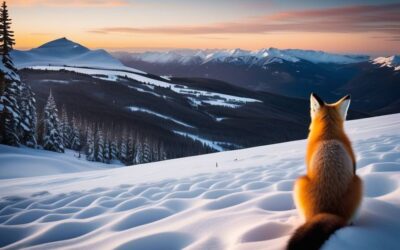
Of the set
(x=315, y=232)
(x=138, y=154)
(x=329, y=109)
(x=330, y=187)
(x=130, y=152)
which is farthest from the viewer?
(x=130, y=152)

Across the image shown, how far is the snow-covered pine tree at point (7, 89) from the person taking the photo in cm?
3556

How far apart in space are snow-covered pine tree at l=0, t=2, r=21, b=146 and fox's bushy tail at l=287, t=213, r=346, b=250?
127 feet

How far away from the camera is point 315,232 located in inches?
98.0

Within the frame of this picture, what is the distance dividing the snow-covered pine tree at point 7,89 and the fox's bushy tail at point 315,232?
3879cm

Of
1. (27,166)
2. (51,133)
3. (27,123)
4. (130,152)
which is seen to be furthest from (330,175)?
(130,152)

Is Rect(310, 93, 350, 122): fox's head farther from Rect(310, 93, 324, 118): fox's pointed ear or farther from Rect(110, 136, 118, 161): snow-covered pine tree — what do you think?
Rect(110, 136, 118, 161): snow-covered pine tree

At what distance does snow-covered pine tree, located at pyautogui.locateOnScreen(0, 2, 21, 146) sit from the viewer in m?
35.6

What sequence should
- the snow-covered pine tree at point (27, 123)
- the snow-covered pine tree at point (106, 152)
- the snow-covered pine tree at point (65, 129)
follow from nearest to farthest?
the snow-covered pine tree at point (27, 123) → the snow-covered pine tree at point (65, 129) → the snow-covered pine tree at point (106, 152)

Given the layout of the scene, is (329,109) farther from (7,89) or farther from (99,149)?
(99,149)

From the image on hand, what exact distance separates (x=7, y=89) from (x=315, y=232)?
41356mm

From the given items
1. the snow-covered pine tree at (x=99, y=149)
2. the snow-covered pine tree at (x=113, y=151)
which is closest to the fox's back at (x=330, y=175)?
the snow-covered pine tree at (x=99, y=149)

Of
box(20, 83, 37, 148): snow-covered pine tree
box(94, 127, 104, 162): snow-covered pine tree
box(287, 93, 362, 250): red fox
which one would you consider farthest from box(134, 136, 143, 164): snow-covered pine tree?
box(287, 93, 362, 250): red fox

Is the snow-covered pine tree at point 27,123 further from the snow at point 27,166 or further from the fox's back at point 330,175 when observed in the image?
the fox's back at point 330,175

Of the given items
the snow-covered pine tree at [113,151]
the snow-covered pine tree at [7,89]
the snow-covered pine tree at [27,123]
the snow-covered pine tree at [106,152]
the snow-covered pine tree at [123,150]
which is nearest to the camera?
the snow-covered pine tree at [7,89]
